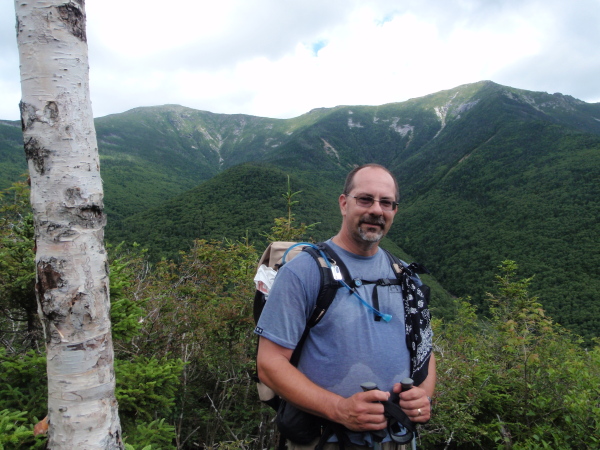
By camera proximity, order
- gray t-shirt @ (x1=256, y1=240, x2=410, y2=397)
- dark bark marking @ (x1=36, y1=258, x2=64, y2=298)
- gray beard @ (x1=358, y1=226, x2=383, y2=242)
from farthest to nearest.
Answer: gray beard @ (x1=358, y1=226, x2=383, y2=242) → gray t-shirt @ (x1=256, y1=240, x2=410, y2=397) → dark bark marking @ (x1=36, y1=258, x2=64, y2=298)

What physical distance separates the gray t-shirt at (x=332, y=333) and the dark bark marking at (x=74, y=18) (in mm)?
1192

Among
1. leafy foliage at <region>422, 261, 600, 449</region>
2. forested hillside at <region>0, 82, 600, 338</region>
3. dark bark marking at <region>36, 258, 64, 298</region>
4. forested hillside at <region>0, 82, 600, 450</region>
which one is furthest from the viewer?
forested hillside at <region>0, 82, 600, 338</region>

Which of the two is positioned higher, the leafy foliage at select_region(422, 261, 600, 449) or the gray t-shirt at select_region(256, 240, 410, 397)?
the gray t-shirt at select_region(256, 240, 410, 397)

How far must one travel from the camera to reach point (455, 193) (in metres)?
84.9

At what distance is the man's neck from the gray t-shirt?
0.70 feet

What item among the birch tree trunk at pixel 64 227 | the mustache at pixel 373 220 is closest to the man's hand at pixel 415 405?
the mustache at pixel 373 220

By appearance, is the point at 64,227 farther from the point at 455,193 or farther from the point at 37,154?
the point at 455,193

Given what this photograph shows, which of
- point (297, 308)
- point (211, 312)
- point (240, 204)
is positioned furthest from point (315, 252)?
point (240, 204)

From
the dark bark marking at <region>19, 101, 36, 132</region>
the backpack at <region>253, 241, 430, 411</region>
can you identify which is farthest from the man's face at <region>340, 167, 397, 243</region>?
the dark bark marking at <region>19, 101, 36, 132</region>

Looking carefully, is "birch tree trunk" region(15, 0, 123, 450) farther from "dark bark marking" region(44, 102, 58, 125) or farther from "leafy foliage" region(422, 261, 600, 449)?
"leafy foliage" region(422, 261, 600, 449)

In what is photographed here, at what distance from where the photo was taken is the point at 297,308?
57.8 inches

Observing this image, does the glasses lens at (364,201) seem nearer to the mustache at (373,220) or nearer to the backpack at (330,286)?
the mustache at (373,220)

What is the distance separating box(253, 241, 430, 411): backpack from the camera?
61.0 inches

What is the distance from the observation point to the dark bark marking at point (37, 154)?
1.14 meters
